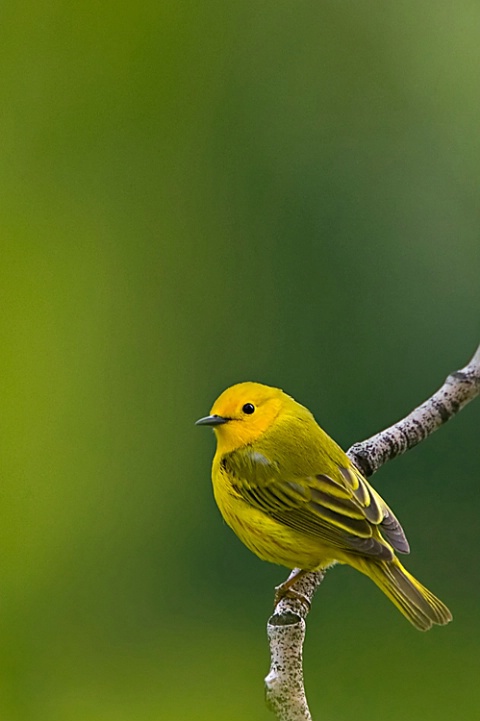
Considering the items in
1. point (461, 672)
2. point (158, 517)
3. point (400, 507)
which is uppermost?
point (158, 517)

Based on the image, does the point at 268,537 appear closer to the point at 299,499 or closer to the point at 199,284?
the point at 299,499

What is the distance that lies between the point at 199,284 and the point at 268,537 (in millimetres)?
1649

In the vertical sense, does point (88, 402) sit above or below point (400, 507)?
above

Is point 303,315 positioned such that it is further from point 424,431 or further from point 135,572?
point 424,431

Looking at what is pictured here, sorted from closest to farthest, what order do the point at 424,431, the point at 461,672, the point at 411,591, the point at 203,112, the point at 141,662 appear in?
1. the point at 411,591
2. the point at 424,431
3. the point at 461,672
4. the point at 141,662
5. the point at 203,112

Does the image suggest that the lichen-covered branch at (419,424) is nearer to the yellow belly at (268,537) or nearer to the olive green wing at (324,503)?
the olive green wing at (324,503)

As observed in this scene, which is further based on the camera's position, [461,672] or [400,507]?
[400,507]

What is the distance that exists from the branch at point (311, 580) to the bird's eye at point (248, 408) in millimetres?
185

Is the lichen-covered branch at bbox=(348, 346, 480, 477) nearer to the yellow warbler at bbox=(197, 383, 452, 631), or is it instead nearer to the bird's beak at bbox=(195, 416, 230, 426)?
the yellow warbler at bbox=(197, 383, 452, 631)

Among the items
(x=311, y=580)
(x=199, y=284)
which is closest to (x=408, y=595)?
(x=311, y=580)

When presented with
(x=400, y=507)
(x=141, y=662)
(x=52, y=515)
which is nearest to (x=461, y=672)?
(x=400, y=507)

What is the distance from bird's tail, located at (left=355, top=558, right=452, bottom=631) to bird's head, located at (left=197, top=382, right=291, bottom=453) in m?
0.28

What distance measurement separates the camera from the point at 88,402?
9.64 feet

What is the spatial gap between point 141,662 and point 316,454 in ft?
A: 4.08
